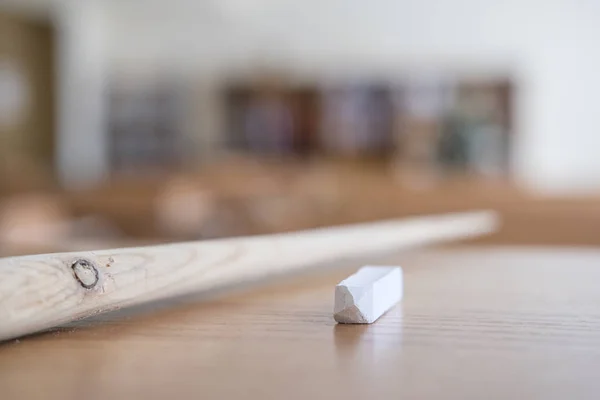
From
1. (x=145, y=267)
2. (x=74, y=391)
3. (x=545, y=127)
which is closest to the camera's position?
(x=74, y=391)

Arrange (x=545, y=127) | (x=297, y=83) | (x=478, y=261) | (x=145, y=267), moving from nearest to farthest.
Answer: (x=145, y=267)
(x=478, y=261)
(x=545, y=127)
(x=297, y=83)

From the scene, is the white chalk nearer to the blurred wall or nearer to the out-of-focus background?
the out-of-focus background

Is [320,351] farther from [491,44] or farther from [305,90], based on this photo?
[305,90]

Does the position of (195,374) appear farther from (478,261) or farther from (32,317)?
(478,261)

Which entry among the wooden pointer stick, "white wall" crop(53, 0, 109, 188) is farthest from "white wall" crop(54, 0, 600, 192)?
the wooden pointer stick

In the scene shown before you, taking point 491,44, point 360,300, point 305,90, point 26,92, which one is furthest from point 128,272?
point 26,92

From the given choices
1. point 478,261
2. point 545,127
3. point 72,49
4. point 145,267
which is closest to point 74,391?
point 145,267

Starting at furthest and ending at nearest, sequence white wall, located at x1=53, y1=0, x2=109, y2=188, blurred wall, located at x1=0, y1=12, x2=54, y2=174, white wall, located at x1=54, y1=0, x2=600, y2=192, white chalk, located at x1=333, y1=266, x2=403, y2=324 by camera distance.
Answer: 1. white wall, located at x1=53, y1=0, x2=109, y2=188
2. blurred wall, located at x1=0, y1=12, x2=54, y2=174
3. white wall, located at x1=54, y1=0, x2=600, y2=192
4. white chalk, located at x1=333, y1=266, x2=403, y2=324
